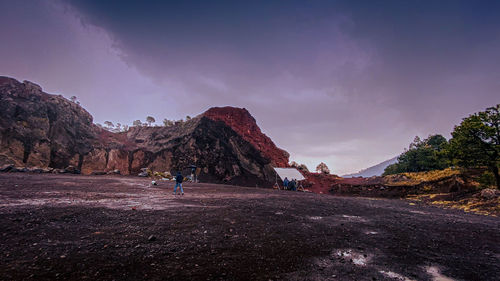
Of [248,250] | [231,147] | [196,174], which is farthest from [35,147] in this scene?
[248,250]

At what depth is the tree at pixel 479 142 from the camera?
728 inches

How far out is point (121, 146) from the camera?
60.0 meters

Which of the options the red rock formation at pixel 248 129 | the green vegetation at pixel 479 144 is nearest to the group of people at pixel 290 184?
the green vegetation at pixel 479 144

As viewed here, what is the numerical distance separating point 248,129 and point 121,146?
39.4 metres

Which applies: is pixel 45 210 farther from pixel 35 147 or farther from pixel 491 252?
pixel 35 147

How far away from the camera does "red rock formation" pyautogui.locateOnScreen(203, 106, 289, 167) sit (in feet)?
186

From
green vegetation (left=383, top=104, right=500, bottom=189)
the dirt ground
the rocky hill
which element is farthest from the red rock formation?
the dirt ground

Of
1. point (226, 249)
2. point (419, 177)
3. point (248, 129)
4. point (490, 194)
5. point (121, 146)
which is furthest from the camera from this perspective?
point (248, 129)

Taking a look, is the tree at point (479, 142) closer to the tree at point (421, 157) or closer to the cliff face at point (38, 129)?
the tree at point (421, 157)

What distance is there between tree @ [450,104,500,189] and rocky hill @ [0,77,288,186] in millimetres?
33001

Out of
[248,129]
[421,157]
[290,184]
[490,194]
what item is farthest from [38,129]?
[421,157]

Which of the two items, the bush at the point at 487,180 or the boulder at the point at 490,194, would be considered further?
the bush at the point at 487,180

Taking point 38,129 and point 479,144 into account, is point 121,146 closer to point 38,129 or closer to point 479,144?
point 38,129

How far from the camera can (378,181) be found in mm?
33969
